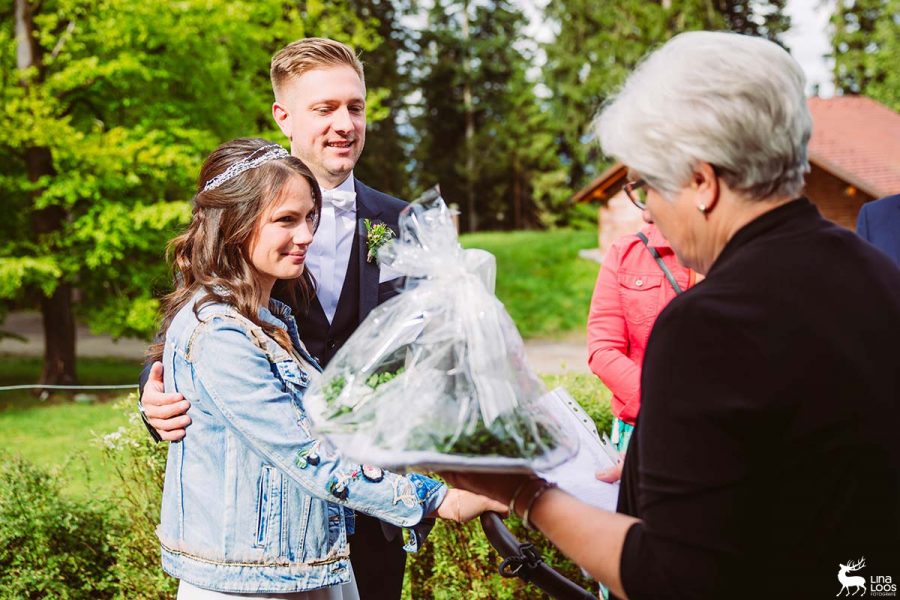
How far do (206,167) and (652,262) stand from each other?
1.69 metres

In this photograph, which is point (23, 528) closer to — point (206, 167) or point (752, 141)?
point (206, 167)

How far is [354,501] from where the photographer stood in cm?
206

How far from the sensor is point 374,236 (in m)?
2.99

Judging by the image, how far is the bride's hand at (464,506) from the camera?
6.66 feet

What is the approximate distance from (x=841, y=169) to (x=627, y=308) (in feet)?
58.5

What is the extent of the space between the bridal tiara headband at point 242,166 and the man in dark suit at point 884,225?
2602 millimetres

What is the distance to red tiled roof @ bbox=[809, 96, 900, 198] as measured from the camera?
19402 mm

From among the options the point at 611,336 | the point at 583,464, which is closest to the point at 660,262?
the point at 611,336

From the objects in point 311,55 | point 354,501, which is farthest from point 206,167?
point 354,501

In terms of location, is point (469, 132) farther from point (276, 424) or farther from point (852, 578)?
point (852, 578)

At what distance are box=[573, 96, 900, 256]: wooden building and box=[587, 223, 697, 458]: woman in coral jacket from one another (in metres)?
14.3

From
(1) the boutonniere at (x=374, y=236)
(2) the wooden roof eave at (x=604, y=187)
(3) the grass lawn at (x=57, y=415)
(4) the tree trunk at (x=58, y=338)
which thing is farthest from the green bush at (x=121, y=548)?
(2) the wooden roof eave at (x=604, y=187)

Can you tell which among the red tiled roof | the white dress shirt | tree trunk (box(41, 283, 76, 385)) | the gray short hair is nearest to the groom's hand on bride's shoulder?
the white dress shirt

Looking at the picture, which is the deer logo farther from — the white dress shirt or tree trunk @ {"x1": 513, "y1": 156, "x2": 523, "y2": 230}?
tree trunk @ {"x1": 513, "y1": 156, "x2": 523, "y2": 230}
